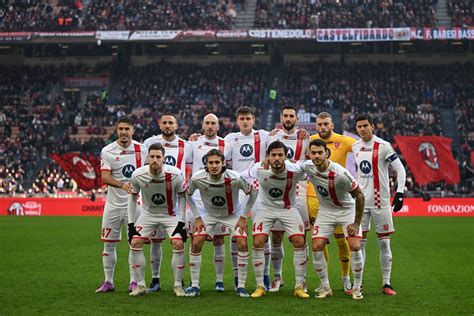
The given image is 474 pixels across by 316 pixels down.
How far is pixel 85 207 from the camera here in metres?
33.2

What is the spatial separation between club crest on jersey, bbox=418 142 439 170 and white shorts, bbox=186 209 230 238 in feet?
73.7

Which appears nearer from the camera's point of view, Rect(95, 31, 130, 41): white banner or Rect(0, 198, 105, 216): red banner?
Rect(0, 198, 105, 216): red banner

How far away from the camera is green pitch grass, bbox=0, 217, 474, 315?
9.65 m

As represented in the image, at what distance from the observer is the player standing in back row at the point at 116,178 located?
11562 mm

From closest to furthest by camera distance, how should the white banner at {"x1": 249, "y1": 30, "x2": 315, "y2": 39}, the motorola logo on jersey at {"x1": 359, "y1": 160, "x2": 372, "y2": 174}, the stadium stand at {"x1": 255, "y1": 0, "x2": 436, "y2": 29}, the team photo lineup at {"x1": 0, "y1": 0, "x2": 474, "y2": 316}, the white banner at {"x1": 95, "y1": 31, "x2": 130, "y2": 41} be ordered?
1. the team photo lineup at {"x1": 0, "y1": 0, "x2": 474, "y2": 316}
2. the motorola logo on jersey at {"x1": 359, "y1": 160, "x2": 372, "y2": 174}
3. the white banner at {"x1": 249, "y1": 30, "x2": 315, "y2": 39}
4. the stadium stand at {"x1": 255, "y1": 0, "x2": 436, "y2": 29}
5. the white banner at {"x1": 95, "y1": 31, "x2": 130, "y2": 41}

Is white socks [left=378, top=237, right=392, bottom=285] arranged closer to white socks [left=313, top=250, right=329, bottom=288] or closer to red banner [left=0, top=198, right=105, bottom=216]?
white socks [left=313, top=250, right=329, bottom=288]

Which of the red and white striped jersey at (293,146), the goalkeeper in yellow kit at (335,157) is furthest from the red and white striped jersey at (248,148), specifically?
the goalkeeper in yellow kit at (335,157)

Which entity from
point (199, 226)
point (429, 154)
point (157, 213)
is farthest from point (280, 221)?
point (429, 154)

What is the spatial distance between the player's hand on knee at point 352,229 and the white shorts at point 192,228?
5.60ft

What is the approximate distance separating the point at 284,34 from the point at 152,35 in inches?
304

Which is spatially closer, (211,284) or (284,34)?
(211,284)

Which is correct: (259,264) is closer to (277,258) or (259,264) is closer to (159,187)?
(277,258)

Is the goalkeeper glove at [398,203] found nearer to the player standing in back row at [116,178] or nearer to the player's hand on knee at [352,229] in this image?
the player's hand on knee at [352,229]

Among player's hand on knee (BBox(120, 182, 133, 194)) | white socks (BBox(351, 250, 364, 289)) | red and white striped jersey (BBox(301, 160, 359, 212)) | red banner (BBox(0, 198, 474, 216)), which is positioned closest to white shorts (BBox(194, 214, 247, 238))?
player's hand on knee (BBox(120, 182, 133, 194))
